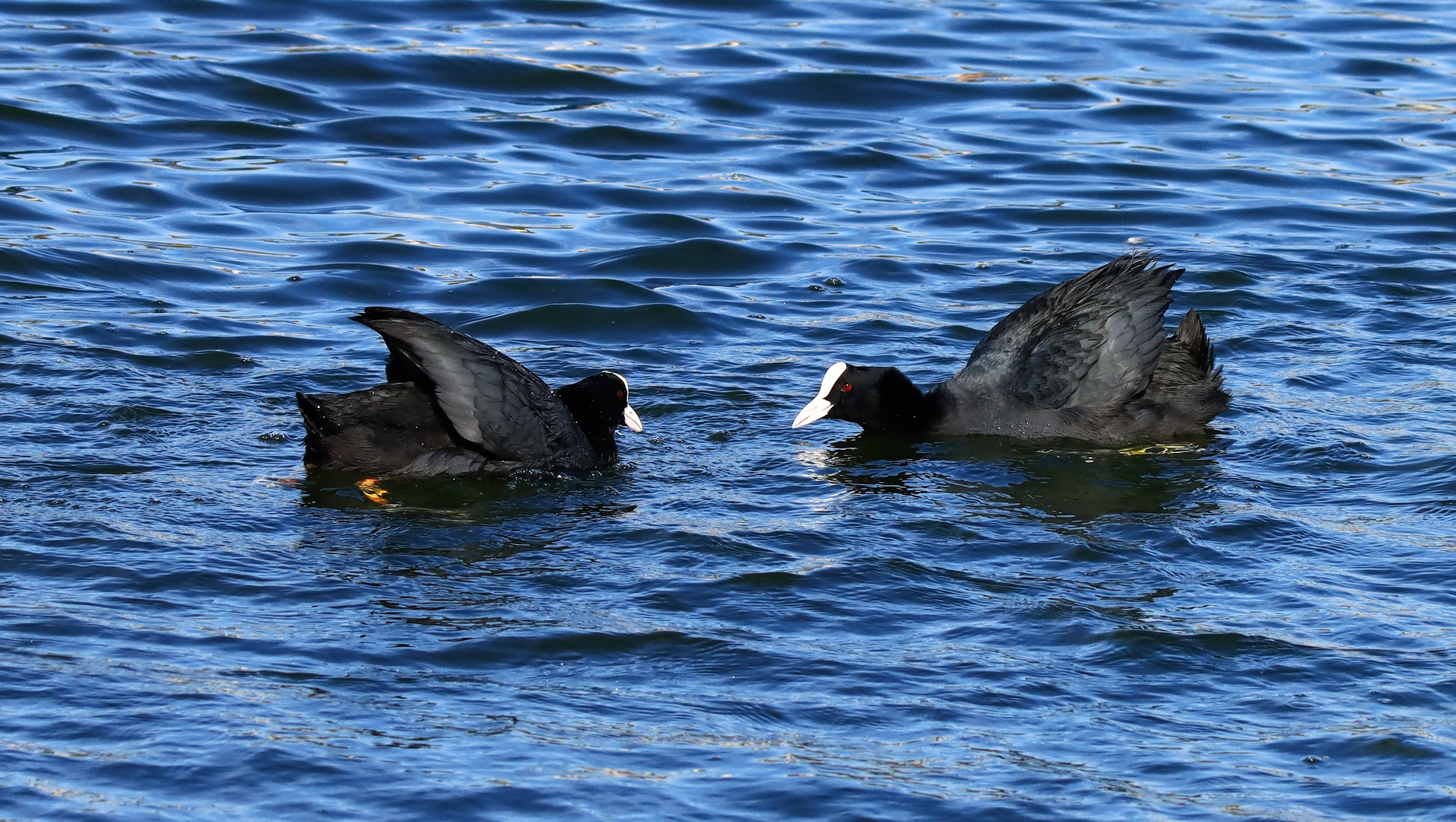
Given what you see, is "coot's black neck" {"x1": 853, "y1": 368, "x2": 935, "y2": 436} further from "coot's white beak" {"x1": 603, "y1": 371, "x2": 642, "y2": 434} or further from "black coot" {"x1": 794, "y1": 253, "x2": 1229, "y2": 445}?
"coot's white beak" {"x1": 603, "y1": 371, "x2": 642, "y2": 434}

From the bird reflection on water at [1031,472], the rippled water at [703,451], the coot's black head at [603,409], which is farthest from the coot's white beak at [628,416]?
the bird reflection on water at [1031,472]

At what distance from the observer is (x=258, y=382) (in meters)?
9.14

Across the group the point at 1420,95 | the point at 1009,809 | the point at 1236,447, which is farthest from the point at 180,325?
the point at 1420,95

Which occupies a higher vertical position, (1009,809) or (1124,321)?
(1124,321)

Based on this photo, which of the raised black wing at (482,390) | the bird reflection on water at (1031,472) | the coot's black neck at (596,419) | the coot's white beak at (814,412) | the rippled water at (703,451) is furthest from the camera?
the coot's white beak at (814,412)

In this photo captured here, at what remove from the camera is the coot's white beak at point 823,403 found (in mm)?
8891

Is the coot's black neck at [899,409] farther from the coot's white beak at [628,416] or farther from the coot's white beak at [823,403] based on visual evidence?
the coot's white beak at [628,416]

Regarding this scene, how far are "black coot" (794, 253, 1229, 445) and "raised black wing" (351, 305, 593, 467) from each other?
1.47 meters

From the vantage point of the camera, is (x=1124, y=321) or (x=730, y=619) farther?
(x=1124, y=321)

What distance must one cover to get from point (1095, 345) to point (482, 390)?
125 inches

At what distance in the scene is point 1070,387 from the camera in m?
8.95

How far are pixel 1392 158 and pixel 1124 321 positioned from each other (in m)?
7.71

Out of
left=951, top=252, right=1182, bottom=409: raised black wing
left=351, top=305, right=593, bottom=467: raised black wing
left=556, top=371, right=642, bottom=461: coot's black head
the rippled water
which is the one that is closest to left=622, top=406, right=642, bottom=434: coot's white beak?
left=556, top=371, right=642, bottom=461: coot's black head

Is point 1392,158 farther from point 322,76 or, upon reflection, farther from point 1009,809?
point 1009,809
